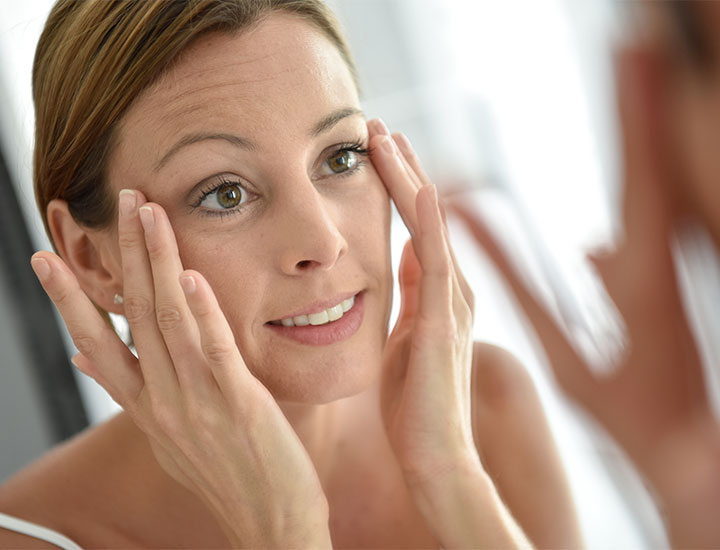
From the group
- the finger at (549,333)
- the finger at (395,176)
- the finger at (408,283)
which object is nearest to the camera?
the finger at (549,333)

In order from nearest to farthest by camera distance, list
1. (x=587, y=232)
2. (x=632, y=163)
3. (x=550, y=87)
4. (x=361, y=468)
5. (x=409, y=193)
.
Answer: (x=632, y=163), (x=409, y=193), (x=361, y=468), (x=587, y=232), (x=550, y=87)

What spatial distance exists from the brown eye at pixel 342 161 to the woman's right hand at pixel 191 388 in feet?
0.76

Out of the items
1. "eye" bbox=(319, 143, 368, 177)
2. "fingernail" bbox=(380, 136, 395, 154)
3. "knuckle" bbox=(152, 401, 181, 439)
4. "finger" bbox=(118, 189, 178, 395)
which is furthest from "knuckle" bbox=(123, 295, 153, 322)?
"fingernail" bbox=(380, 136, 395, 154)

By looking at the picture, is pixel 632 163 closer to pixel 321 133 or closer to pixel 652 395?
pixel 652 395

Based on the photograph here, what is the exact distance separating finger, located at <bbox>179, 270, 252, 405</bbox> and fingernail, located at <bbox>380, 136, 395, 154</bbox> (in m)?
0.33

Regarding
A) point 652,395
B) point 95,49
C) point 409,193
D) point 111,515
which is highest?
point 95,49

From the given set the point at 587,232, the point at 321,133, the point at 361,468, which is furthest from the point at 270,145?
the point at 587,232

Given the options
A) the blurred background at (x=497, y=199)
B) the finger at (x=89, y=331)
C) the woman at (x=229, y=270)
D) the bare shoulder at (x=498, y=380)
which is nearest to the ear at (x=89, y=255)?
the woman at (x=229, y=270)

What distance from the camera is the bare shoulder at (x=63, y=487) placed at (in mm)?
981

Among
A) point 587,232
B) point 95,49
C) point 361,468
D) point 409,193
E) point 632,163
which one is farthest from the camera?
point 587,232

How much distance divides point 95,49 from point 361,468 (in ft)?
2.40

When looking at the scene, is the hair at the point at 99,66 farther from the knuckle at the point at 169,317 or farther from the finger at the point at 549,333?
the finger at the point at 549,333

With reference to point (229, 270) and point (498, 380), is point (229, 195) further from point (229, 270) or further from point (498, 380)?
point (498, 380)

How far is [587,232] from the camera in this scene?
1.30 m
